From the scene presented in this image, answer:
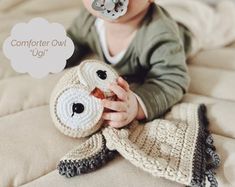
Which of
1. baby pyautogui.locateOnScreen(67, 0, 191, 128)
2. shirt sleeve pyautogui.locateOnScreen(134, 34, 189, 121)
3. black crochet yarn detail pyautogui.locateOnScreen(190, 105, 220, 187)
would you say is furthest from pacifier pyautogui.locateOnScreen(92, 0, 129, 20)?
black crochet yarn detail pyautogui.locateOnScreen(190, 105, 220, 187)

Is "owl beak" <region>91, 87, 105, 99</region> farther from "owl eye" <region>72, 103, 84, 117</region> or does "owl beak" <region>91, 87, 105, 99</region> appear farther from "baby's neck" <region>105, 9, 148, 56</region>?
"baby's neck" <region>105, 9, 148, 56</region>

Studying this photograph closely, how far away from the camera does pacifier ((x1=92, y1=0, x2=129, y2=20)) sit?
0.68m

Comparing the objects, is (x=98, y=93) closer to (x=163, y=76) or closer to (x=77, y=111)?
(x=77, y=111)

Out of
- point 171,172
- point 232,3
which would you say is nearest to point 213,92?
point 171,172

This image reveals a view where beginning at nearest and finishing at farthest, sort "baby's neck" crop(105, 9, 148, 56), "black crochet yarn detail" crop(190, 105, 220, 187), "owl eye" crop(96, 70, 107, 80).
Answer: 1. "black crochet yarn detail" crop(190, 105, 220, 187)
2. "owl eye" crop(96, 70, 107, 80)
3. "baby's neck" crop(105, 9, 148, 56)

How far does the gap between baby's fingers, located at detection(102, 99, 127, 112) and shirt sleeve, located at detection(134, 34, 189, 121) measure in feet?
0.20

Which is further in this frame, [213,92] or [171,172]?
[213,92]

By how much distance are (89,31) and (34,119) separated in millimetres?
276

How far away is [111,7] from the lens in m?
0.68

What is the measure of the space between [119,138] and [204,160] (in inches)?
4.6

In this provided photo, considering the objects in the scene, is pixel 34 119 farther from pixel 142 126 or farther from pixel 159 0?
pixel 159 0

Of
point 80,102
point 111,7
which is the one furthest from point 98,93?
point 111,7

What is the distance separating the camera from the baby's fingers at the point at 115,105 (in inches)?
24.9

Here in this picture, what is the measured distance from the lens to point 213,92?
812mm
